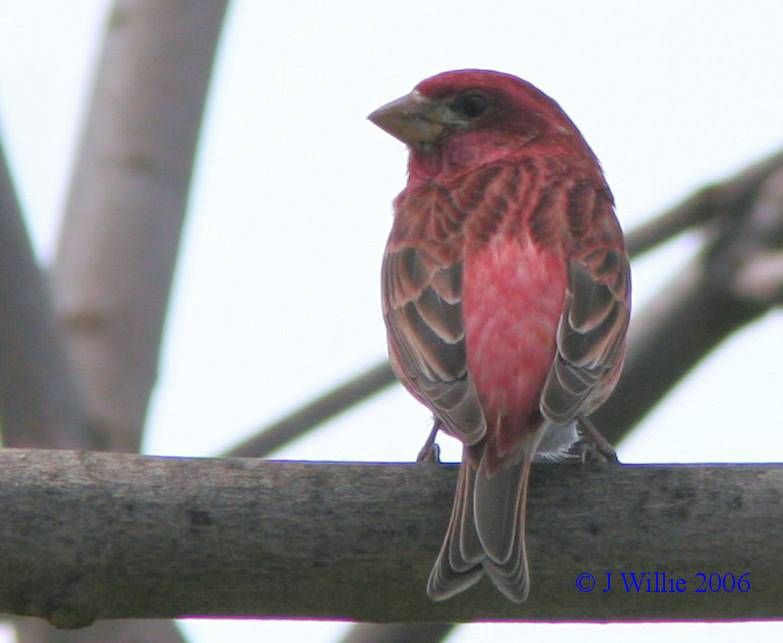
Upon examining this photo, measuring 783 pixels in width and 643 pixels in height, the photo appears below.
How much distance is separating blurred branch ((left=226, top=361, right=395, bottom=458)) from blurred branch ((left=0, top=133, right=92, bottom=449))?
119 cm

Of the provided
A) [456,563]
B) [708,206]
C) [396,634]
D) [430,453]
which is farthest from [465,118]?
[456,563]

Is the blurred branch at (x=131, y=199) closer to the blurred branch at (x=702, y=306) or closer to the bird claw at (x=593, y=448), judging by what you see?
the blurred branch at (x=702, y=306)

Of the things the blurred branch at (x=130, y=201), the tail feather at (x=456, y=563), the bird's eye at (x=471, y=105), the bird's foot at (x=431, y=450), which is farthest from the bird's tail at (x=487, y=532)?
the blurred branch at (x=130, y=201)

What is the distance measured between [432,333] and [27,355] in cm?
179

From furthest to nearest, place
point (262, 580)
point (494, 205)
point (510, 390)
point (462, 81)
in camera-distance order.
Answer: point (462, 81)
point (494, 205)
point (510, 390)
point (262, 580)

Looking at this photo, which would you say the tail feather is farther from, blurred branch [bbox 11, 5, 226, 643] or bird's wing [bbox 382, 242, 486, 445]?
blurred branch [bbox 11, 5, 226, 643]

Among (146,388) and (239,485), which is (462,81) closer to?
(146,388)

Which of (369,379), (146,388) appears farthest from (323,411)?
(146,388)

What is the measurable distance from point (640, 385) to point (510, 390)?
2774mm

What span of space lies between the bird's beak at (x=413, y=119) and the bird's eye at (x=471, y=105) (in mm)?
89

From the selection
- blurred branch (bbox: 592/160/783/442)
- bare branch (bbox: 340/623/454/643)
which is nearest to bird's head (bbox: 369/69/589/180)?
→ blurred branch (bbox: 592/160/783/442)

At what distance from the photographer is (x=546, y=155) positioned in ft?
20.7

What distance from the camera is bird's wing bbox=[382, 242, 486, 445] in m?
4.34

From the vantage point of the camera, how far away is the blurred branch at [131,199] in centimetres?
672
